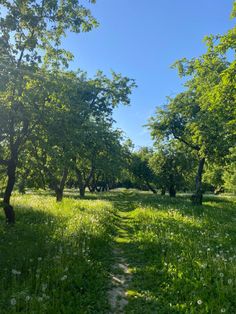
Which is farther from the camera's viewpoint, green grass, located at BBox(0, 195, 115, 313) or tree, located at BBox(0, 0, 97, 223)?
tree, located at BBox(0, 0, 97, 223)

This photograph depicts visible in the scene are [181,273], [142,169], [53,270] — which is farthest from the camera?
[142,169]

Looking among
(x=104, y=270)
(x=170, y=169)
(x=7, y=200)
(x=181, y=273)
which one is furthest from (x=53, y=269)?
(x=170, y=169)

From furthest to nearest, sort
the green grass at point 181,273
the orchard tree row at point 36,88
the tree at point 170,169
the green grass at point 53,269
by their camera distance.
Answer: the tree at point 170,169 → the orchard tree row at point 36,88 → the green grass at point 181,273 → the green grass at point 53,269

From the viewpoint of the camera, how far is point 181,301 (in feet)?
23.5

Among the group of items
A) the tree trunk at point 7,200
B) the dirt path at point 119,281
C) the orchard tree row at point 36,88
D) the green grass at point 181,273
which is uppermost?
the orchard tree row at point 36,88

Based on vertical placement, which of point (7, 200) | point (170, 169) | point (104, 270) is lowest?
point (104, 270)

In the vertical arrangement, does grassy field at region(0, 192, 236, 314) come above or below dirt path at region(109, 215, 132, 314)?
above

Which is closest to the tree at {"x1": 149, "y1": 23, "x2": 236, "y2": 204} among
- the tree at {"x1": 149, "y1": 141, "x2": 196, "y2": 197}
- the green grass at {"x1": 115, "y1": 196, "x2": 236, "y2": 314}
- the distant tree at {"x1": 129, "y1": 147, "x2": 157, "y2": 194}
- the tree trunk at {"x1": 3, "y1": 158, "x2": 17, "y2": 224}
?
the green grass at {"x1": 115, "y1": 196, "x2": 236, "y2": 314}

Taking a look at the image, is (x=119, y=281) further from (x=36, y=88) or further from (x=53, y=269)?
(x=36, y=88)

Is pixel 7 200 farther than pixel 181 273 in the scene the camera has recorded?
Yes

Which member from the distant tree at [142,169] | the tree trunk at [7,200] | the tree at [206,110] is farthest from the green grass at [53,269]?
the distant tree at [142,169]

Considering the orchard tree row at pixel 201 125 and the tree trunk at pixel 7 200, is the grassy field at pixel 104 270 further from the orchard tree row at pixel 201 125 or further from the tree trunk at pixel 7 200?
the orchard tree row at pixel 201 125

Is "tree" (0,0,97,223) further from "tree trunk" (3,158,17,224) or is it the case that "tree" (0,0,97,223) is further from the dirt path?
the dirt path

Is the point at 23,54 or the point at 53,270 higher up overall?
the point at 23,54
